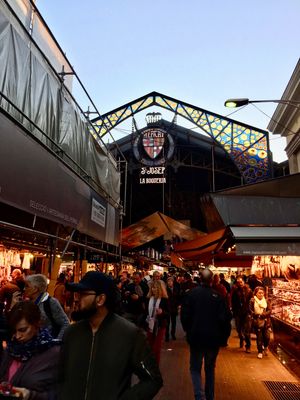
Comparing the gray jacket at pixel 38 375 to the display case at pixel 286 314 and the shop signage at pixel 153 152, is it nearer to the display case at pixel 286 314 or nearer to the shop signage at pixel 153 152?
the display case at pixel 286 314

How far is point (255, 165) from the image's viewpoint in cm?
1892

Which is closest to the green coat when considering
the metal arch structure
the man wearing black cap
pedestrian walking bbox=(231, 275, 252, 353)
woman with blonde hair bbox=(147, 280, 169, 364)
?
the man wearing black cap

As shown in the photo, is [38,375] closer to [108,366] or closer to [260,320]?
[108,366]

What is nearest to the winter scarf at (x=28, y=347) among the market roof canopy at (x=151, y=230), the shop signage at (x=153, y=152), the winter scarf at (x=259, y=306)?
the winter scarf at (x=259, y=306)

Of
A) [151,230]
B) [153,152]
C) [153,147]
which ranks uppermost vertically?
[153,147]

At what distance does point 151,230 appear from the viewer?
17.8 m

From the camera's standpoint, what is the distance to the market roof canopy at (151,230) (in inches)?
665

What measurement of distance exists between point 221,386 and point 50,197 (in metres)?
4.62

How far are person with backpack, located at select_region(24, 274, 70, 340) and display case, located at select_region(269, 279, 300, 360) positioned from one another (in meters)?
5.58

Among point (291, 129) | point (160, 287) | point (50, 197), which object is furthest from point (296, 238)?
point (291, 129)

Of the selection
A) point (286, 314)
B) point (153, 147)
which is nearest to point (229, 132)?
point (153, 147)

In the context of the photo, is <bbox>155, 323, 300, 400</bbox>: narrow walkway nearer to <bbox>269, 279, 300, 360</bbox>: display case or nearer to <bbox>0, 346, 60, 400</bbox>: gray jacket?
<bbox>269, 279, 300, 360</bbox>: display case

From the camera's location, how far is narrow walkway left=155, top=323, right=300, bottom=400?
5982mm

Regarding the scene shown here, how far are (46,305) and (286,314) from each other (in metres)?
6.74
